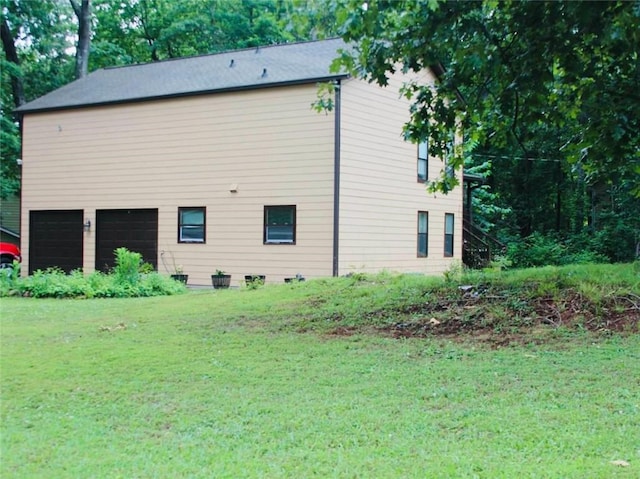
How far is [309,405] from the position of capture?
4.32m

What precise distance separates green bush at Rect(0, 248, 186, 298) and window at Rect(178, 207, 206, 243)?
3407mm

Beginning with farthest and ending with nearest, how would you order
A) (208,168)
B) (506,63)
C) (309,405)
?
(208,168), (506,63), (309,405)

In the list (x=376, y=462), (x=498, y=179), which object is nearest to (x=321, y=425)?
(x=376, y=462)

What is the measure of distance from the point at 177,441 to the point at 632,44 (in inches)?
234

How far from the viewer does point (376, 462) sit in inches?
131

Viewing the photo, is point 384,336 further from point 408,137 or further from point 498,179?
point 498,179

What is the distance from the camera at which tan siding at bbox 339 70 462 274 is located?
14.7m

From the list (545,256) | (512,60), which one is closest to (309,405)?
(512,60)

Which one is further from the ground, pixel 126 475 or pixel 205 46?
pixel 205 46

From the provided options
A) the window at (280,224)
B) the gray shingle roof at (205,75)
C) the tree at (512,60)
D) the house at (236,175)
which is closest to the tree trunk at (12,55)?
the gray shingle roof at (205,75)

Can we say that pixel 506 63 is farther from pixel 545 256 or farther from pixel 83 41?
pixel 83 41

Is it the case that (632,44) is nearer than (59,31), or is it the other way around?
(632,44)

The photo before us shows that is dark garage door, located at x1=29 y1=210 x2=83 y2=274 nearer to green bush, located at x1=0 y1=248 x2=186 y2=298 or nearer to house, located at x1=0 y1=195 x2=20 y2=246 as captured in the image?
green bush, located at x1=0 y1=248 x2=186 y2=298

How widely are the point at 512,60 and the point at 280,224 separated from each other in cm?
899
